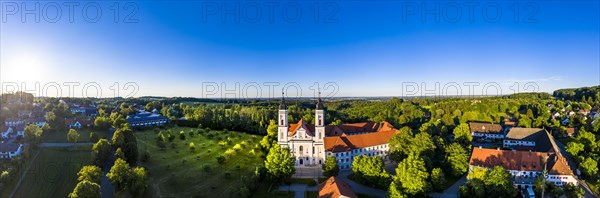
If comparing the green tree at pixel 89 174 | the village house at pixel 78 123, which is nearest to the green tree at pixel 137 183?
the green tree at pixel 89 174

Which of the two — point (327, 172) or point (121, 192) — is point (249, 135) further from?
point (121, 192)

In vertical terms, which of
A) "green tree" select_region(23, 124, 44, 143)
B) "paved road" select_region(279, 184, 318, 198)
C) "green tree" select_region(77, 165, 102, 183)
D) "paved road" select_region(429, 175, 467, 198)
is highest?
"green tree" select_region(23, 124, 44, 143)

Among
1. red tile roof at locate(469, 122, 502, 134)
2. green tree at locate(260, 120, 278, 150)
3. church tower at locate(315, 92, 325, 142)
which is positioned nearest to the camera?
church tower at locate(315, 92, 325, 142)

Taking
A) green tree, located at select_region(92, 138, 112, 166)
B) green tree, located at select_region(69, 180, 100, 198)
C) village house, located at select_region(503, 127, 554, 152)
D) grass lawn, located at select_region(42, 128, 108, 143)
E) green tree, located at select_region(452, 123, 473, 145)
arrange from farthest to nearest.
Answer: green tree, located at select_region(452, 123, 473, 145) < village house, located at select_region(503, 127, 554, 152) < grass lawn, located at select_region(42, 128, 108, 143) < green tree, located at select_region(92, 138, 112, 166) < green tree, located at select_region(69, 180, 100, 198)

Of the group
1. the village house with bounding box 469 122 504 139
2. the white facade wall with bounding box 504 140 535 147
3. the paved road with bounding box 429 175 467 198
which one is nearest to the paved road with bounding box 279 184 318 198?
the paved road with bounding box 429 175 467 198

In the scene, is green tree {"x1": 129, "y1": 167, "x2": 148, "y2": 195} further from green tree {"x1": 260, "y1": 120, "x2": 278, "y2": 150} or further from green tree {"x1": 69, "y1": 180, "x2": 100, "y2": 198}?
green tree {"x1": 260, "y1": 120, "x2": 278, "y2": 150}

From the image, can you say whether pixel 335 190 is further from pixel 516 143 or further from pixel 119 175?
pixel 516 143
